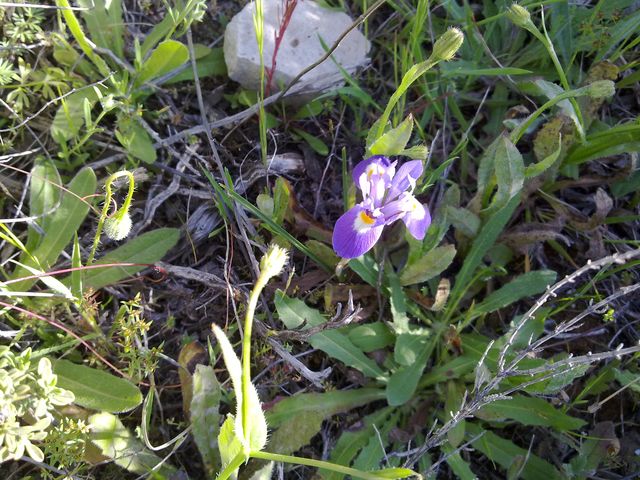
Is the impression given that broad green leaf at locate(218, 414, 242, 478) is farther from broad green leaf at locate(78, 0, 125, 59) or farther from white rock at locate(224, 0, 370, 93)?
broad green leaf at locate(78, 0, 125, 59)

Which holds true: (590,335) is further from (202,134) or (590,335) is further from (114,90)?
(114,90)

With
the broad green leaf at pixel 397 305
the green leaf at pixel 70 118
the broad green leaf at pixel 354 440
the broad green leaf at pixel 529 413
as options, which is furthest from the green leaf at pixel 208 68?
the broad green leaf at pixel 529 413

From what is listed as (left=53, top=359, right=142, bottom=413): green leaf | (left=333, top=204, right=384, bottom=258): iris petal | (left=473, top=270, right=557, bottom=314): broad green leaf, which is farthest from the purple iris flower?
(left=53, top=359, right=142, bottom=413): green leaf

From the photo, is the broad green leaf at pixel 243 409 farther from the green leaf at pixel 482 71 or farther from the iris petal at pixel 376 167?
the green leaf at pixel 482 71

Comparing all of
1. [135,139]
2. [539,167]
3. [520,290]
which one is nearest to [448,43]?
[539,167]

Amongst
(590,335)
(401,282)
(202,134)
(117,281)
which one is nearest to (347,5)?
(202,134)

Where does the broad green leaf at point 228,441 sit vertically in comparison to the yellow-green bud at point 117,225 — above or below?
below
